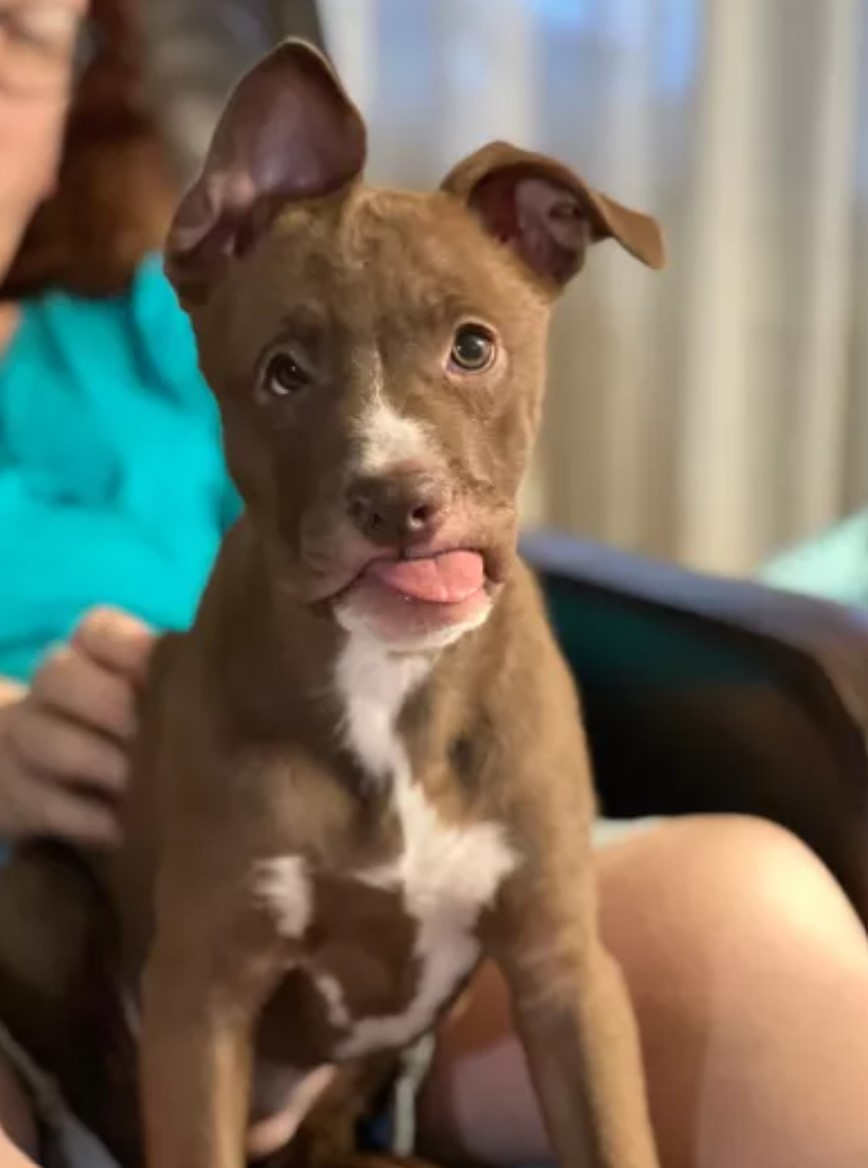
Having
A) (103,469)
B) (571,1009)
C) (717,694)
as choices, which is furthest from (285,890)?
(103,469)

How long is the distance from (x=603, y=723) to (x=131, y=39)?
2.41 feet

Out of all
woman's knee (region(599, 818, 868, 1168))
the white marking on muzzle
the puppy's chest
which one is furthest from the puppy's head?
woman's knee (region(599, 818, 868, 1168))

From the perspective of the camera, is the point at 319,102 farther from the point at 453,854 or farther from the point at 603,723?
the point at 603,723

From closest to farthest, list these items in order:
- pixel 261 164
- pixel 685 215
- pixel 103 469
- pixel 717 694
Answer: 1. pixel 261 164
2. pixel 717 694
3. pixel 103 469
4. pixel 685 215

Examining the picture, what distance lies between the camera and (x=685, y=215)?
6.51 feet

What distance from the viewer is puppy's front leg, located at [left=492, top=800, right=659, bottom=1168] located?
1004mm

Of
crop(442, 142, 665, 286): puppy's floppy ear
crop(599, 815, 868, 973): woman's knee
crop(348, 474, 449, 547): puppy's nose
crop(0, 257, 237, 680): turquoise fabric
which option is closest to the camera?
crop(348, 474, 449, 547): puppy's nose


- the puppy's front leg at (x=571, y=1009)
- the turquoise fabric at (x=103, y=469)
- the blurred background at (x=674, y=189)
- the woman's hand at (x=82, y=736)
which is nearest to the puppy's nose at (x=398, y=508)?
the puppy's front leg at (x=571, y=1009)

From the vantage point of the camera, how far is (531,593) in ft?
3.47

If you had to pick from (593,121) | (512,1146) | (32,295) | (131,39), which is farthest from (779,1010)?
(593,121)

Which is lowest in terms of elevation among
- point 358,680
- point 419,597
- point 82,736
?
point 82,736

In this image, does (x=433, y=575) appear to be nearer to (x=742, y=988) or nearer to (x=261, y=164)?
(x=261, y=164)

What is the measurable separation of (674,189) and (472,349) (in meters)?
1.18

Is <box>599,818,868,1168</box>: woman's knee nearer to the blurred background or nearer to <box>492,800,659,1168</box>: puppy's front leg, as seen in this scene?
<box>492,800,659,1168</box>: puppy's front leg
